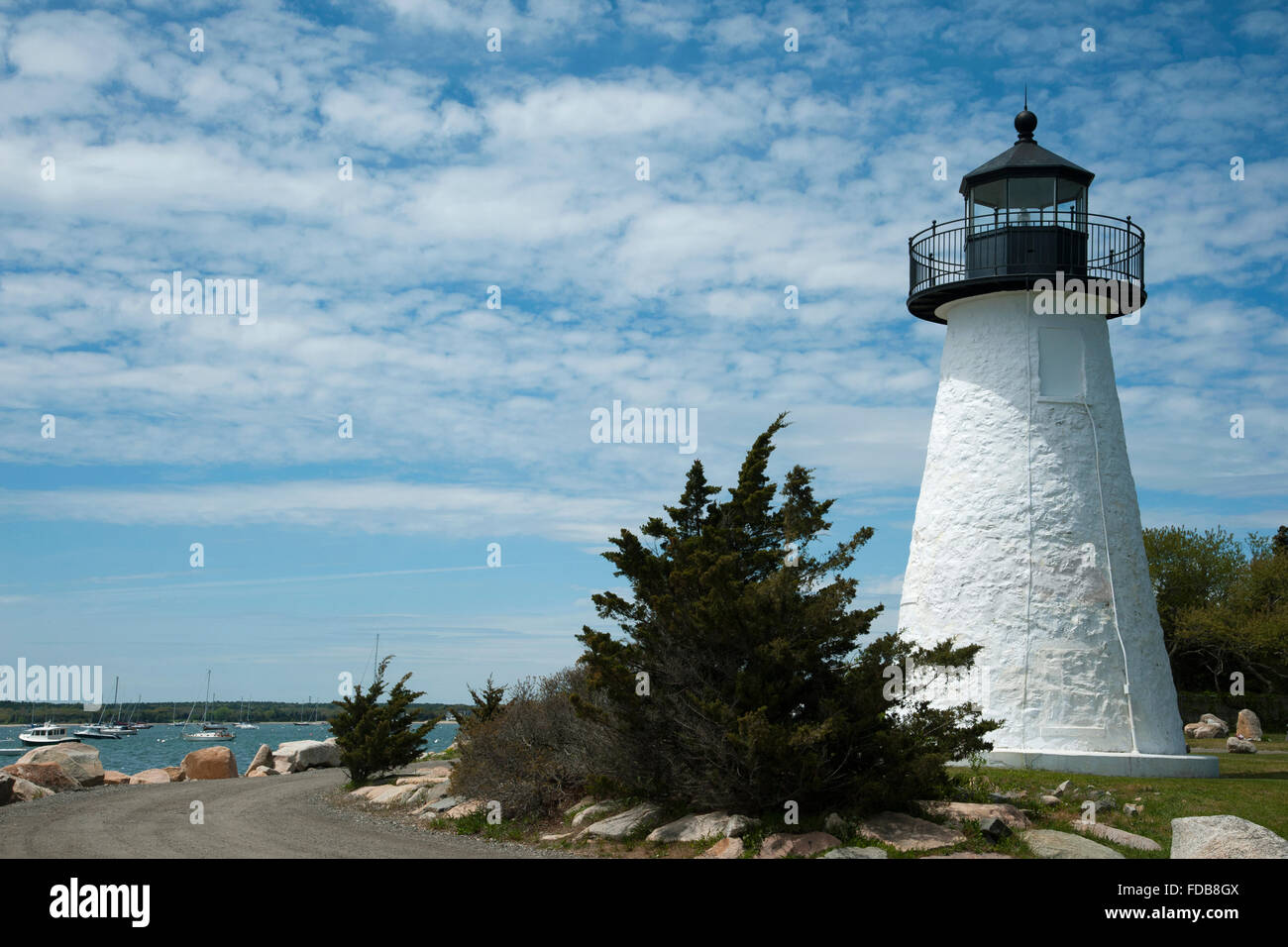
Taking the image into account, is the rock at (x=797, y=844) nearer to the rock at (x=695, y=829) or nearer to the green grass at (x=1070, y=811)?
the green grass at (x=1070, y=811)

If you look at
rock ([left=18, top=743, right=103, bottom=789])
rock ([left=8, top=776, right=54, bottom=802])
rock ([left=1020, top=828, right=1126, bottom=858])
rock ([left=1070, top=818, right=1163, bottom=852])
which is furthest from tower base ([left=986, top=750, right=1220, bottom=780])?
rock ([left=18, top=743, right=103, bottom=789])

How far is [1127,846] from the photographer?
539 inches

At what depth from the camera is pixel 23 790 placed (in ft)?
70.8

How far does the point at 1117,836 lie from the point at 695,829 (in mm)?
5459

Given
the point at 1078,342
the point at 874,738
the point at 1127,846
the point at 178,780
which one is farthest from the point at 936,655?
the point at 178,780

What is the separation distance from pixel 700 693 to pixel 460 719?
27.2ft

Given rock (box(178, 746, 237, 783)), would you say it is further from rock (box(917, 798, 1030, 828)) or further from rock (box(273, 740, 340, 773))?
rock (box(917, 798, 1030, 828))

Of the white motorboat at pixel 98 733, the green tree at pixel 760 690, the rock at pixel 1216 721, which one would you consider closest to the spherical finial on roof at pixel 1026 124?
the green tree at pixel 760 690

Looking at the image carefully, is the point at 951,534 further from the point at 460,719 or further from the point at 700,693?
the point at 460,719

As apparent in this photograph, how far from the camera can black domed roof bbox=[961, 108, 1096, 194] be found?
70.4ft

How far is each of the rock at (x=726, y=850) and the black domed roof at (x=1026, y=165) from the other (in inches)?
572

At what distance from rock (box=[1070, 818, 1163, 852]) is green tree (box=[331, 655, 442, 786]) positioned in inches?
611

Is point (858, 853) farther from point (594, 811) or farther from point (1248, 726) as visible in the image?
point (1248, 726)

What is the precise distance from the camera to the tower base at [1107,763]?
62.3ft
